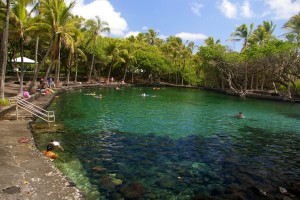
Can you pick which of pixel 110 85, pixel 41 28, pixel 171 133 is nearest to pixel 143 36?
pixel 110 85

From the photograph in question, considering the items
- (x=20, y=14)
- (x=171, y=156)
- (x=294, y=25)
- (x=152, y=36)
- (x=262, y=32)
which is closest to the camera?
(x=171, y=156)

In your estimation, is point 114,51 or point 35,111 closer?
point 35,111

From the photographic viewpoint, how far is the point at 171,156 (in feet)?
43.7

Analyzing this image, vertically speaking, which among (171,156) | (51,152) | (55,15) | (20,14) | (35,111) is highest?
(55,15)

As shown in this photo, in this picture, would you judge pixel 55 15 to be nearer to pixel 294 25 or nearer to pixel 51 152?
pixel 51 152

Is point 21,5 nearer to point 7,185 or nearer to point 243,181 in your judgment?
point 7,185

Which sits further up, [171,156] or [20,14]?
[20,14]

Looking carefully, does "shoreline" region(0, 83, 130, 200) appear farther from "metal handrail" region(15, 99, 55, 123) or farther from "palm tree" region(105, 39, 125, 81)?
"palm tree" region(105, 39, 125, 81)

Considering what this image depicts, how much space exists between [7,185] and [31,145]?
4.13 metres

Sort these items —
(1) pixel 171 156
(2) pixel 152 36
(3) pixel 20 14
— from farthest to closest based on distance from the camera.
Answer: (2) pixel 152 36, (3) pixel 20 14, (1) pixel 171 156

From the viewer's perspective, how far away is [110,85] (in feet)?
197

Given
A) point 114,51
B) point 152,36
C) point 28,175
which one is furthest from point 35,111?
point 152,36

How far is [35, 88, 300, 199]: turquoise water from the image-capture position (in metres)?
9.84

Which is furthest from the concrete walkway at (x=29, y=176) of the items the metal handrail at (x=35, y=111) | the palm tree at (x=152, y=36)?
the palm tree at (x=152, y=36)
